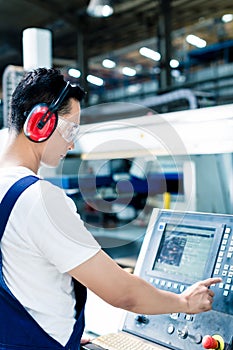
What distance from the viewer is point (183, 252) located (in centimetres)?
110

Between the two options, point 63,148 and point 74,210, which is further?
point 63,148

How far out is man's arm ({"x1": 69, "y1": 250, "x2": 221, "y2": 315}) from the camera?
2.52ft

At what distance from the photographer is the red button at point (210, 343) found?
34.0 inches

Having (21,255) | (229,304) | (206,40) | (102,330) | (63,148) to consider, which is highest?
(206,40)

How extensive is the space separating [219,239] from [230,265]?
0.08 m

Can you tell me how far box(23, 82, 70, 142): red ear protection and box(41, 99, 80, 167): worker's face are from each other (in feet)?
0.09

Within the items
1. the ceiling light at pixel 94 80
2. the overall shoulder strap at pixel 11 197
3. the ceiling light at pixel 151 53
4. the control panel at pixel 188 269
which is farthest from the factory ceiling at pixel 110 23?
the overall shoulder strap at pixel 11 197

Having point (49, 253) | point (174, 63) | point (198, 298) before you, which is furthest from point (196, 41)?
point (49, 253)

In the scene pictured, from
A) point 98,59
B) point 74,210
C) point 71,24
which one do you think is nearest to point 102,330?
point 74,210

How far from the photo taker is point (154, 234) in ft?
3.87

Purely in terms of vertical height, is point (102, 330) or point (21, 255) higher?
point (21, 255)

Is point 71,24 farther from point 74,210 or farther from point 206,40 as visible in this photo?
point 74,210

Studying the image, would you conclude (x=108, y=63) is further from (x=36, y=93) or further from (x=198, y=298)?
(x=198, y=298)

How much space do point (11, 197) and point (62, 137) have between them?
21 cm
